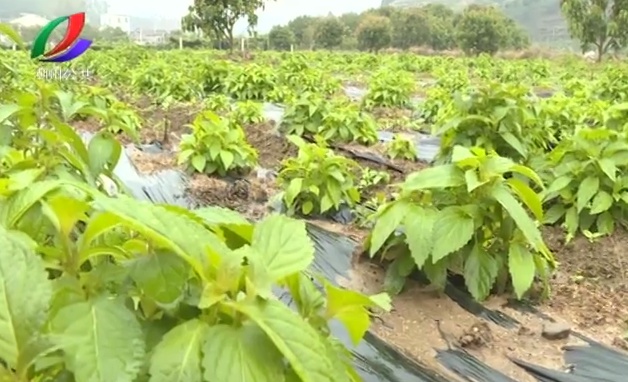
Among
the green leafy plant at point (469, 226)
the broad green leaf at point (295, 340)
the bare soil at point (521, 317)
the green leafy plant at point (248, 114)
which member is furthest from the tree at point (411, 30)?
the broad green leaf at point (295, 340)

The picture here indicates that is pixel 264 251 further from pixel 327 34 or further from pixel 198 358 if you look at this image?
pixel 327 34

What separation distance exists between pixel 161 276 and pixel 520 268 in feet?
6.56

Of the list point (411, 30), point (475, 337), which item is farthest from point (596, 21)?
point (475, 337)

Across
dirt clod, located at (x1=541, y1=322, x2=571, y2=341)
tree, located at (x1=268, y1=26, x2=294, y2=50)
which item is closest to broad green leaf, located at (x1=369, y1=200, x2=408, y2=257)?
dirt clod, located at (x1=541, y1=322, x2=571, y2=341)

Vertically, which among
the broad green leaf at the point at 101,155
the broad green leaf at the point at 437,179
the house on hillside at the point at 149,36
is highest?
the house on hillside at the point at 149,36

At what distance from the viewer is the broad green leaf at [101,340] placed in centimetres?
83

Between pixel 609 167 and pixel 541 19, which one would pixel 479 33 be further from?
pixel 541 19

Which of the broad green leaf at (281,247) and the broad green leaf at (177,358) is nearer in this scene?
the broad green leaf at (177,358)

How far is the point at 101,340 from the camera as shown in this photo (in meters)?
0.86

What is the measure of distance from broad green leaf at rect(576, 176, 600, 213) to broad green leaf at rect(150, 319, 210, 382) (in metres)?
2.95

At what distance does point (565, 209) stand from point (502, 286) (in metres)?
1.02

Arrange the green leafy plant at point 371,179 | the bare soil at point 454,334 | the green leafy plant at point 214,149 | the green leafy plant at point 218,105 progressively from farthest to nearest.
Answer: the green leafy plant at point 218,105 < the green leafy plant at point 214,149 < the green leafy plant at point 371,179 < the bare soil at point 454,334

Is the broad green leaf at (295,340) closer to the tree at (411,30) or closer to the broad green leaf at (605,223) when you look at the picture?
the broad green leaf at (605,223)

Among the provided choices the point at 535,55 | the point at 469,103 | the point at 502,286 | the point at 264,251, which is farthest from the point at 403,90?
the point at 535,55
